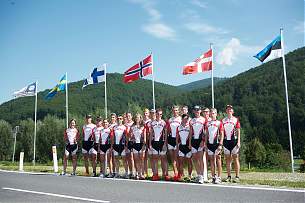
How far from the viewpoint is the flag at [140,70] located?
1968cm

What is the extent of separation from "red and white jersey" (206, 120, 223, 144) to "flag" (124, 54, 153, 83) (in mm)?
9723

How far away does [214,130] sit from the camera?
10297mm

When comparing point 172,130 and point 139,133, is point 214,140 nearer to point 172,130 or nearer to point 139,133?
point 172,130

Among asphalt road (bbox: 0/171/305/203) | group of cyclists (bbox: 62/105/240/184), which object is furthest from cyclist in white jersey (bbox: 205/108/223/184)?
asphalt road (bbox: 0/171/305/203)

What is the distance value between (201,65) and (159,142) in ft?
21.2

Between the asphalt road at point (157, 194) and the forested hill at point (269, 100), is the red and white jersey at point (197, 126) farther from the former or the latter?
the forested hill at point (269, 100)

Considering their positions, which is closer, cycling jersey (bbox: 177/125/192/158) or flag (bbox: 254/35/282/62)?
cycling jersey (bbox: 177/125/192/158)

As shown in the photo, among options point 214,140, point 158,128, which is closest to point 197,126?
point 214,140

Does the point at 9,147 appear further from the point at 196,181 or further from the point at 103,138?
the point at 196,181

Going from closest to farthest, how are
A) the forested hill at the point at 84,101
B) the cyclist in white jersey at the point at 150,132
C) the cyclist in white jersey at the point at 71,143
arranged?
the cyclist in white jersey at the point at 150,132 → the cyclist in white jersey at the point at 71,143 → the forested hill at the point at 84,101

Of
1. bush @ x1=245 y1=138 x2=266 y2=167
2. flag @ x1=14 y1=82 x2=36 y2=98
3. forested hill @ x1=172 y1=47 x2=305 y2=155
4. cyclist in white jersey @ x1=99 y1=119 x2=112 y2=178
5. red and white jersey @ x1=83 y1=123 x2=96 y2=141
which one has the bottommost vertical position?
bush @ x1=245 y1=138 x2=266 y2=167

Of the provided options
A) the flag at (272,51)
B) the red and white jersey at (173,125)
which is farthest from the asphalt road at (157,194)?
the flag at (272,51)

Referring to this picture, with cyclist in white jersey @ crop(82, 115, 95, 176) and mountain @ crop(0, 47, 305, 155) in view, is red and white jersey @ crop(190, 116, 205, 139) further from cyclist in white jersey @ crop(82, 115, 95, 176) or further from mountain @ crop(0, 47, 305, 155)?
mountain @ crop(0, 47, 305, 155)

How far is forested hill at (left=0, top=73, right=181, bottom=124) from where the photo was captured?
107 m
